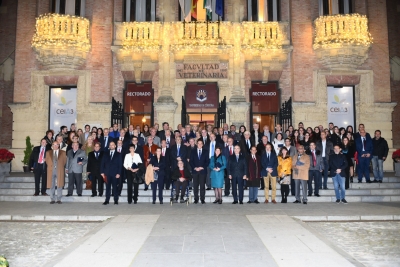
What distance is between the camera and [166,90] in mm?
18547

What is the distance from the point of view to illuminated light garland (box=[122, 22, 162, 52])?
60.2 ft

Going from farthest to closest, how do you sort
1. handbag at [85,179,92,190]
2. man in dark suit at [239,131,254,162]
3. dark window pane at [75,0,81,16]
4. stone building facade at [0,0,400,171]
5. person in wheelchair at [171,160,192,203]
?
dark window pane at [75,0,81,16], stone building facade at [0,0,400,171], handbag at [85,179,92,190], man in dark suit at [239,131,254,162], person in wheelchair at [171,160,192,203]

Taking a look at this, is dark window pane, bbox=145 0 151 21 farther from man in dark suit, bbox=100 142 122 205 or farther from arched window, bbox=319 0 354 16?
man in dark suit, bbox=100 142 122 205

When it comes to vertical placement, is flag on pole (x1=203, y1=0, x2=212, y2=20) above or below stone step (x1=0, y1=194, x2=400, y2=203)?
above

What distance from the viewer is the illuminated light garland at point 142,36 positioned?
1836cm

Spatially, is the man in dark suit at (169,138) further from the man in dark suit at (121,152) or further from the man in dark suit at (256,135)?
the man in dark suit at (256,135)

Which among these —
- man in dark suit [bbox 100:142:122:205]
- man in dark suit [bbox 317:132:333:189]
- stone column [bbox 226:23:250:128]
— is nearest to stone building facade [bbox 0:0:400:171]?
stone column [bbox 226:23:250:128]

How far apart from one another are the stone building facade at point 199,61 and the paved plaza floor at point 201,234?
310 inches

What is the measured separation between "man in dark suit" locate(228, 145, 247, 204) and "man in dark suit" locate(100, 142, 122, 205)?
3804mm

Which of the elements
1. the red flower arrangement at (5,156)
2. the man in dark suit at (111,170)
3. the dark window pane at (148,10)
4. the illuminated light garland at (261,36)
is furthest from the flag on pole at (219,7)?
the red flower arrangement at (5,156)

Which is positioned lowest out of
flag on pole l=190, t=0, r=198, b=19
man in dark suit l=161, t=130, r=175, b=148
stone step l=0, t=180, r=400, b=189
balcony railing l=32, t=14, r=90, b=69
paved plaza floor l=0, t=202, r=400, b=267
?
paved plaza floor l=0, t=202, r=400, b=267

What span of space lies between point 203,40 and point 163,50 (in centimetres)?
224

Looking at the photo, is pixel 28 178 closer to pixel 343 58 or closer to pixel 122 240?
pixel 122 240

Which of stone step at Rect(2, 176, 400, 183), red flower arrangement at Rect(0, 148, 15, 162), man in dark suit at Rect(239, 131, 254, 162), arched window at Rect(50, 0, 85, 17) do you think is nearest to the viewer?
man in dark suit at Rect(239, 131, 254, 162)
